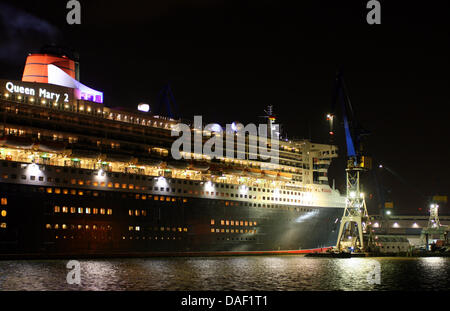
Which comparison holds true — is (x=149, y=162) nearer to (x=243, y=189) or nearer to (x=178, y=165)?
(x=178, y=165)

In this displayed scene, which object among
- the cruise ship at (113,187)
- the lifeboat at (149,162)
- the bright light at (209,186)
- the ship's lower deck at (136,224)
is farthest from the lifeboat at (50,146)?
the bright light at (209,186)

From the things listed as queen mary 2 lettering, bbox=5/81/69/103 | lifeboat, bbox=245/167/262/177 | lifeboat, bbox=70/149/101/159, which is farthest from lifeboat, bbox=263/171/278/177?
queen mary 2 lettering, bbox=5/81/69/103

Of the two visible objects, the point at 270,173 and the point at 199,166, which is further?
the point at 270,173

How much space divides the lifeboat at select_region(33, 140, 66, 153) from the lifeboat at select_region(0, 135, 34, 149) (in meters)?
0.62

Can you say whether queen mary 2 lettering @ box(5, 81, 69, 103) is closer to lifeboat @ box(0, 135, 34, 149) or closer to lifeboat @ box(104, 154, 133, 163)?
lifeboat @ box(0, 135, 34, 149)

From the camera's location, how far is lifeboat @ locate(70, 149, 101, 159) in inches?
1979

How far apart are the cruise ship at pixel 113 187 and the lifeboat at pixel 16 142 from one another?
0.28 ft

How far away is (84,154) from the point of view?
50750mm

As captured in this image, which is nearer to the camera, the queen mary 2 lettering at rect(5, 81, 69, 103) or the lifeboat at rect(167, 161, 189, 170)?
the queen mary 2 lettering at rect(5, 81, 69, 103)

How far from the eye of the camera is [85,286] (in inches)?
1220

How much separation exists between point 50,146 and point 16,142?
2.95 meters

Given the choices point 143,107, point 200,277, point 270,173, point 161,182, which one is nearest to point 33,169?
point 161,182
